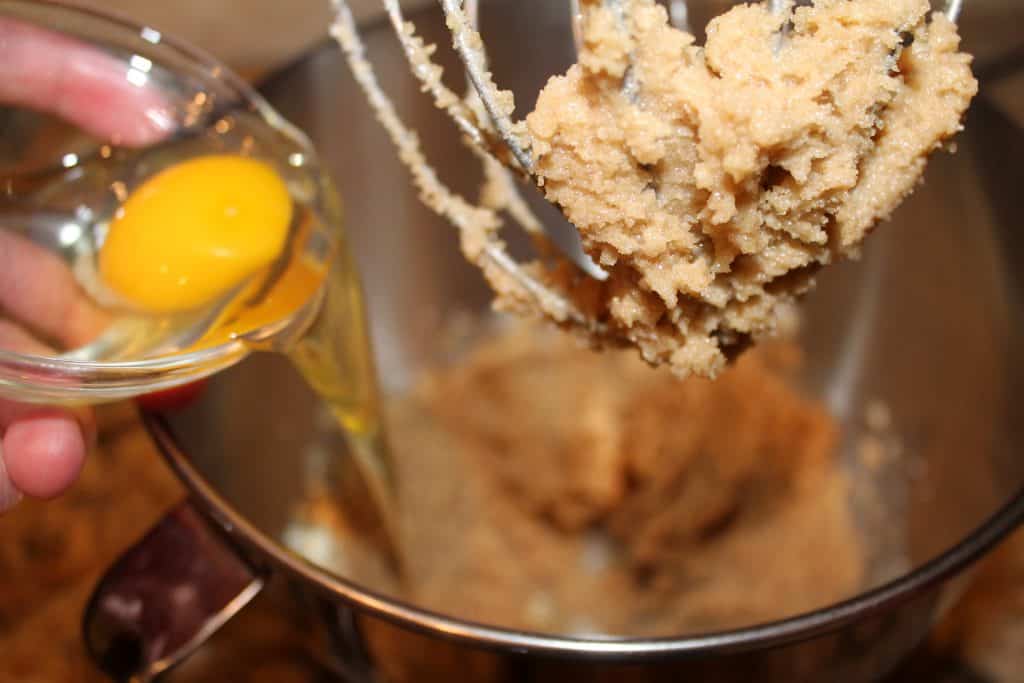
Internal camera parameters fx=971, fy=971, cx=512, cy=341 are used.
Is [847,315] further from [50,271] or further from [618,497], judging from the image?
[50,271]

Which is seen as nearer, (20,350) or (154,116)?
(20,350)

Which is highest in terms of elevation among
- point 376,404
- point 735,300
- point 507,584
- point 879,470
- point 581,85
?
point 581,85

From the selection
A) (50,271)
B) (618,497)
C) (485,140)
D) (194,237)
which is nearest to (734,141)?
(485,140)

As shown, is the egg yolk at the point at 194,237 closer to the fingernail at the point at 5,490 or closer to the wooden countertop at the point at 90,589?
the fingernail at the point at 5,490

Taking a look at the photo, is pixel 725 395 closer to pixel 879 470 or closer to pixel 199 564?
pixel 879 470

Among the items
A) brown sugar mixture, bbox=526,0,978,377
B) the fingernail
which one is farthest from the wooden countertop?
brown sugar mixture, bbox=526,0,978,377

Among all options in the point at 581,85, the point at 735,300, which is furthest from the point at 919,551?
the point at 581,85

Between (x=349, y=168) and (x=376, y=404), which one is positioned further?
(x=349, y=168)
